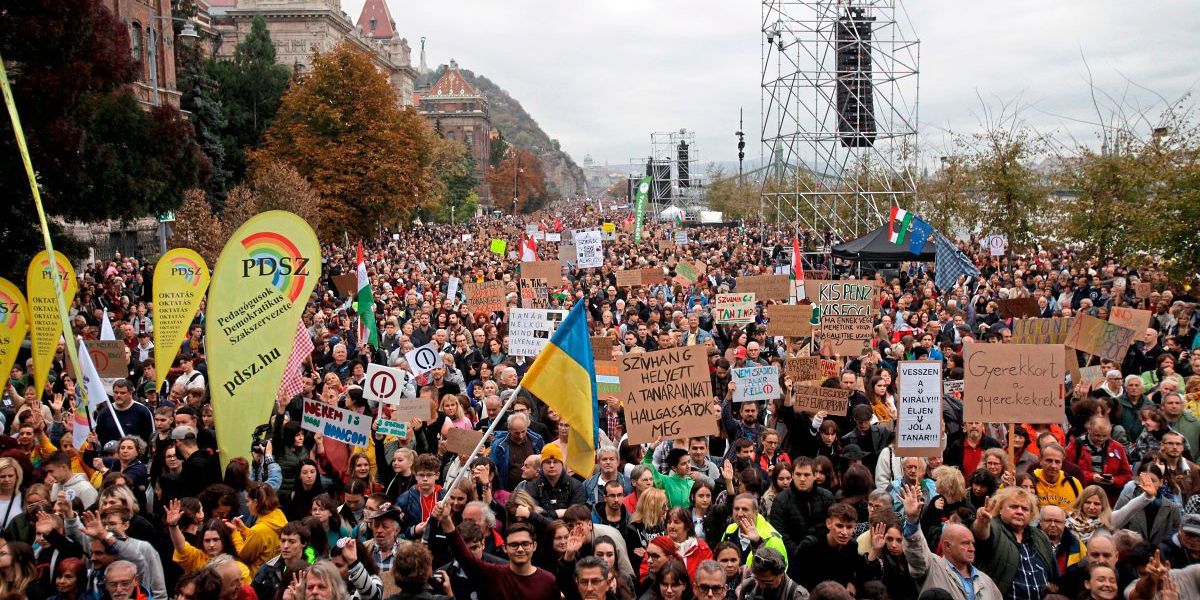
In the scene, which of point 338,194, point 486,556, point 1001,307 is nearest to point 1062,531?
point 486,556

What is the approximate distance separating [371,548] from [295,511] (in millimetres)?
1705

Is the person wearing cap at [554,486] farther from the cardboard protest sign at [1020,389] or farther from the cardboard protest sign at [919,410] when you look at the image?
the cardboard protest sign at [1020,389]

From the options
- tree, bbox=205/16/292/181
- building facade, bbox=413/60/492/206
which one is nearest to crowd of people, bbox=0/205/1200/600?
tree, bbox=205/16/292/181

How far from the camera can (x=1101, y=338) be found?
12.1 meters

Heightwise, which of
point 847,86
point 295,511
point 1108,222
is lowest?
point 295,511

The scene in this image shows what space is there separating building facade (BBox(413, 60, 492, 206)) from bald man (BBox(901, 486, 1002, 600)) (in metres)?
150

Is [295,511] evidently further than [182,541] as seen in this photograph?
Yes

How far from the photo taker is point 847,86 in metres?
37.0

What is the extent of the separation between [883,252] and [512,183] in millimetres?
119849

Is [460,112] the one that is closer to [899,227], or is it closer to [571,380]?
[899,227]

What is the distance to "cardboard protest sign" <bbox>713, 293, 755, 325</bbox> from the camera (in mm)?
16594

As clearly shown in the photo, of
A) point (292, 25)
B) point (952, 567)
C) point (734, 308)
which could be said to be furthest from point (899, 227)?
point (292, 25)

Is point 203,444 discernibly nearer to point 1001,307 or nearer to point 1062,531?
point 1062,531

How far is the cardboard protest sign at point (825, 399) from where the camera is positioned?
937 centimetres
